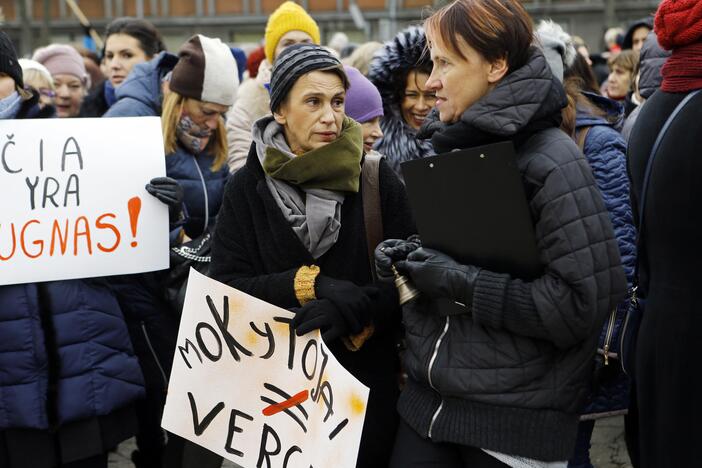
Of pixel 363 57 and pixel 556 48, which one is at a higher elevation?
pixel 556 48

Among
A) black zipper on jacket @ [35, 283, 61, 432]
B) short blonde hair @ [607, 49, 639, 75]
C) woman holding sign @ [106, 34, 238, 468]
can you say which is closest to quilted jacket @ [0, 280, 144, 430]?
black zipper on jacket @ [35, 283, 61, 432]

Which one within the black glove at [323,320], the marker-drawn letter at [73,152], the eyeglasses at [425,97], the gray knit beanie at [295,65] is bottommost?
the black glove at [323,320]

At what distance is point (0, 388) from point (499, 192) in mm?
1915

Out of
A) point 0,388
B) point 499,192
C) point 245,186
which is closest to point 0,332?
point 0,388

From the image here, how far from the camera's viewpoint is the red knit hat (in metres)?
2.59

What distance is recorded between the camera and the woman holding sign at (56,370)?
3.25 metres

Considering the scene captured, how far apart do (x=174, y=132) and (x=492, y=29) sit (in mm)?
1976

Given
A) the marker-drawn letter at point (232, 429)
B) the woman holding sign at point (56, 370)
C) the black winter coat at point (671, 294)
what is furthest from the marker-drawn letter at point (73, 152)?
the black winter coat at point (671, 294)

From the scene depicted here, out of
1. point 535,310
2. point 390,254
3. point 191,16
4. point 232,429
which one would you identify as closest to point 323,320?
point 390,254

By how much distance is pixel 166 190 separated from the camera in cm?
355

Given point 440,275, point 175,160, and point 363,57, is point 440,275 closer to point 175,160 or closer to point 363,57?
point 175,160

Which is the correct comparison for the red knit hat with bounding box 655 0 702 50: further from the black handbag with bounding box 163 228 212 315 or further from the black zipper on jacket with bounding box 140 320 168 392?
the black zipper on jacket with bounding box 140 320 168 392

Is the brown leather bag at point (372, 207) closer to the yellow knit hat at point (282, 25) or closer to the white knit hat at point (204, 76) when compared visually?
the white knit hat at point (204, 76)

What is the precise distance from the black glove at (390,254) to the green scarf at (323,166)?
28 centimetres
